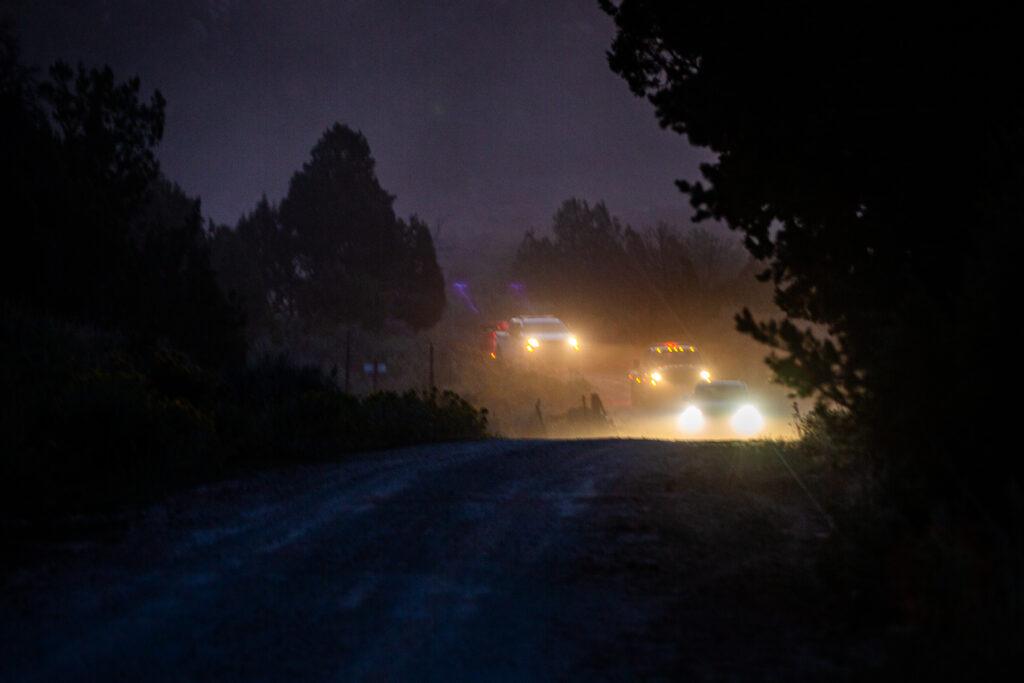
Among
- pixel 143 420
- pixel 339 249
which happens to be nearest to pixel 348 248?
pixel 339 249

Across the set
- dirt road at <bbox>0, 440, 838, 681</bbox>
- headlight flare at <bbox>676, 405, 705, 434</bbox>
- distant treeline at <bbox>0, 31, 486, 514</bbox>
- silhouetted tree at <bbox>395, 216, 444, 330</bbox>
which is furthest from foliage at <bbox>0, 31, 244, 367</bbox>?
silhouetted tree at <bbox>395, 216, 444, 330</bbox>

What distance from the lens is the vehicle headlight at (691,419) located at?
28.7 m

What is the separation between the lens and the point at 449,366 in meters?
45.1

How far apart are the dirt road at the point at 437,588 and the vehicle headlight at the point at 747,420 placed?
18.9 metres

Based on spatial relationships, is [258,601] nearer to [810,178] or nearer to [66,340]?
[810,178]

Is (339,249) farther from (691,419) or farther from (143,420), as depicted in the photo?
(143,420)

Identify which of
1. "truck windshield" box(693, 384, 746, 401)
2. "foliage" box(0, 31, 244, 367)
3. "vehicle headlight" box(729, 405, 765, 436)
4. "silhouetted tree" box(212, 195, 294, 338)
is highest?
"silhouetted tree" box(212, 195, 294, 338)

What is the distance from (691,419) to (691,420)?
0.19 metres

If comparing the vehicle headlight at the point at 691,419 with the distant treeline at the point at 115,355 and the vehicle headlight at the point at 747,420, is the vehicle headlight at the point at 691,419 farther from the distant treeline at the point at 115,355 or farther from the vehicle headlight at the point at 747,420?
the distant treeline at the point at 115,355

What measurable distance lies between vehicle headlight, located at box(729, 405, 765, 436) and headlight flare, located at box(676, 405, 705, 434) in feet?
3.38

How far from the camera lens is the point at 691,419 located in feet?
100

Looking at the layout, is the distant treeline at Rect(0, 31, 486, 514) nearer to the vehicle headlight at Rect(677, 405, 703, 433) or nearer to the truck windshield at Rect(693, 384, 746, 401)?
the vehicle headlight at Rect(677, 405, 703, 433)

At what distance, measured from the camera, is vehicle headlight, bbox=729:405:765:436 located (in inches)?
1107

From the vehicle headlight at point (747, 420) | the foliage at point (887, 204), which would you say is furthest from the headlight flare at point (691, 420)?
the foliage at point (887, 204)
